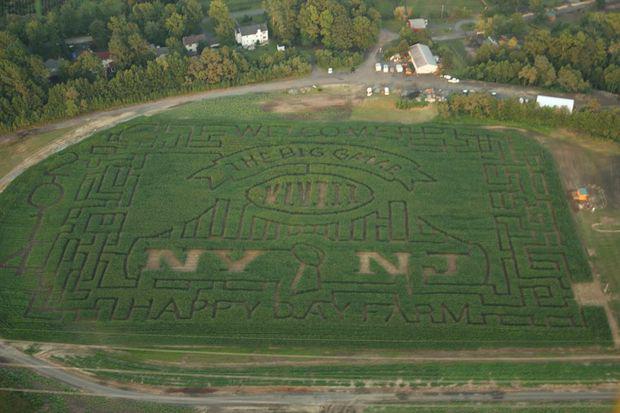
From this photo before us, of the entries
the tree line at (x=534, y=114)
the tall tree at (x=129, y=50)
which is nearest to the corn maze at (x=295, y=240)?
the tree line at (x=534, y=114)

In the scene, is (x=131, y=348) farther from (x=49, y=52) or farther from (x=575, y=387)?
(x=49, y=52)

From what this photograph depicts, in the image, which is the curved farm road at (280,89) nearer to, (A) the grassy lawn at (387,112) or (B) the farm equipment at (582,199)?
(A) the grassy lawn at (387,112)

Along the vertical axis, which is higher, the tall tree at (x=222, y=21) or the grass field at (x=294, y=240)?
the tall tree at (x=222, y=21)

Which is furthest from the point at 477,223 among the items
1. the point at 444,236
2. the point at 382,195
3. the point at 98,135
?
the point at 98,135

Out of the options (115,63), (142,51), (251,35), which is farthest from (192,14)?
(115,63)

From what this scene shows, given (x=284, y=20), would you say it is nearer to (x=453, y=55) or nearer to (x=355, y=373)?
(x=453, y=55)

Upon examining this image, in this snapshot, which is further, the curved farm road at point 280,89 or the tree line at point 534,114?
the curved farm road at point 280,89

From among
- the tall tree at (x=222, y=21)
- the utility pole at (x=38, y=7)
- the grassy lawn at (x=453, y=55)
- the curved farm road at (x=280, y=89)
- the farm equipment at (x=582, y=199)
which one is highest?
the utility pole at (x=38, y=7)
